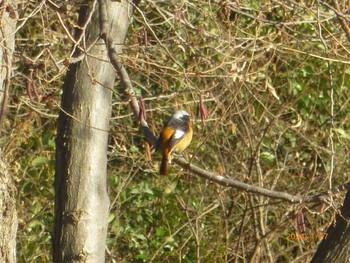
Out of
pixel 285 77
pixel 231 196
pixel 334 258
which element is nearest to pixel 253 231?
pixel 231 196

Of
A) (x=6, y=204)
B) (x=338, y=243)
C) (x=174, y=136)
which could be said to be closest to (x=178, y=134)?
(x=174, y=136)

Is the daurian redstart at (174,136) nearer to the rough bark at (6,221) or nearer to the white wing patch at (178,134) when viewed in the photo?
the white wing patch at (178,134)

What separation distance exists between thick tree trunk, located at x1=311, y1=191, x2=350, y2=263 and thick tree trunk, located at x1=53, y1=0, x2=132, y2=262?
0.95 metres

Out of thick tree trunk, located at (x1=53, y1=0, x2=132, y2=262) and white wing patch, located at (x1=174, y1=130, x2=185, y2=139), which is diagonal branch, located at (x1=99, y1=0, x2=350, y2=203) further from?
white wing patch, located at (x1=174, y1=130, x2=185, y2=139)

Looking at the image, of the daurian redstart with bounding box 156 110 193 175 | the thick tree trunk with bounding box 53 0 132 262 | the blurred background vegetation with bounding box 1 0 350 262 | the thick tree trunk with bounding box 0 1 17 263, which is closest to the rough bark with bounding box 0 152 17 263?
the thick tree trunk with bounding box 0 1 17 263

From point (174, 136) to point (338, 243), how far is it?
1.61 m

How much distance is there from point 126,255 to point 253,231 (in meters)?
1.23

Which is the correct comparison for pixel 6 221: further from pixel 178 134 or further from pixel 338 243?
pixel 178 134

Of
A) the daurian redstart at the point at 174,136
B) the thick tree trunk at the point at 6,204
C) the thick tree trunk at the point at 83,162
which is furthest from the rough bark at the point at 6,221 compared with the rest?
the daurian redstart at the point at 174,136

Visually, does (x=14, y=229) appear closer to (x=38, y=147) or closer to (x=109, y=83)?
(x=109, y=83)

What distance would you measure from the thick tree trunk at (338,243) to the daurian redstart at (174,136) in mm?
1134

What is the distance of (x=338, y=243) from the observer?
3.91 metres

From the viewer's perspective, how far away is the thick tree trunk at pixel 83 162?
12.5 feet

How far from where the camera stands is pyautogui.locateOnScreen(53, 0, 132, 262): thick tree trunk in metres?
3.81
